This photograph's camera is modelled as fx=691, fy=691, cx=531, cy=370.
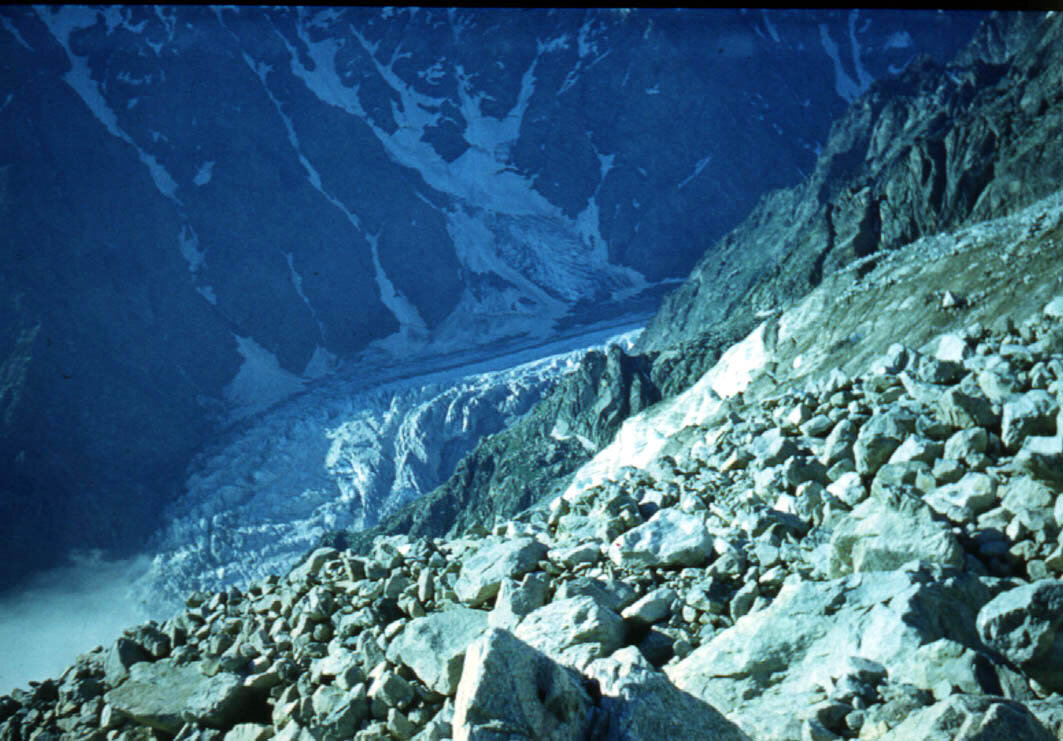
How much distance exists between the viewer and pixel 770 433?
22.4ft

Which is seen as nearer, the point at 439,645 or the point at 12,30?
the point at 439,645

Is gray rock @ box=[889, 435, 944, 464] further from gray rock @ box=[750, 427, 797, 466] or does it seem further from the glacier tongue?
the glacier tongue

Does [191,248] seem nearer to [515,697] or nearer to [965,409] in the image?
[965,409]

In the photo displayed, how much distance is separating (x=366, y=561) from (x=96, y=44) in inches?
5110

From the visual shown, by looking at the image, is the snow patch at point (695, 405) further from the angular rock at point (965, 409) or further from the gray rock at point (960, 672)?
the gray rock at point (960, 672)

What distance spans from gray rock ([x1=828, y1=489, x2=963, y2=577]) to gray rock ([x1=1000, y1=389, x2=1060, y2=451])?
3.82 ft

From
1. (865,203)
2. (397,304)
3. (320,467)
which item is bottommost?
(320,467)

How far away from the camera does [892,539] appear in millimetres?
3900

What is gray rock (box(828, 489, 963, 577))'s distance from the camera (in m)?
3.78

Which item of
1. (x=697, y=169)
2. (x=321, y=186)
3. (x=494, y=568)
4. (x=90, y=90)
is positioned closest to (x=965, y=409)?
(x=494, y=568)

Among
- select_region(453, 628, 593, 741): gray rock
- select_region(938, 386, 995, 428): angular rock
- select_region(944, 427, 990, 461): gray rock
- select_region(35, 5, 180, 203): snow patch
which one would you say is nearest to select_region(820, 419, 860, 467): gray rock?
select_region(938, 386, 995, 428): angular rock

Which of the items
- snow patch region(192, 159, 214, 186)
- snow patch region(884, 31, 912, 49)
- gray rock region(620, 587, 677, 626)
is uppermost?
snow patch region(192, 159, 214, 186)

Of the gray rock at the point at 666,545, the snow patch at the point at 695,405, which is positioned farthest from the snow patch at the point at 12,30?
the gray rock at the point at 666,545

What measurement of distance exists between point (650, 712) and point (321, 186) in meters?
125
